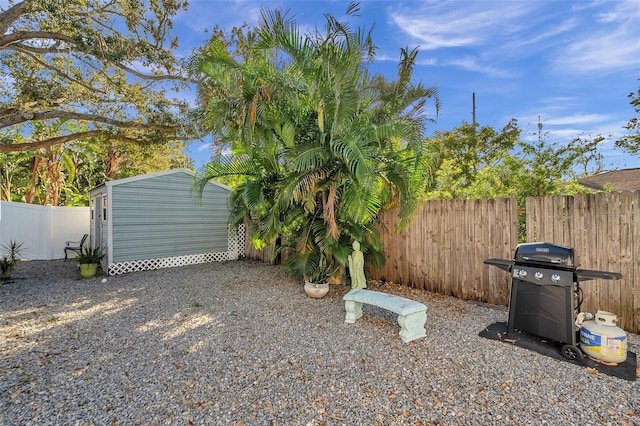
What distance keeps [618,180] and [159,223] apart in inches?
719

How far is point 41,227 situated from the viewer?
403 inches

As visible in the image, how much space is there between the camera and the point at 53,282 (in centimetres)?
686

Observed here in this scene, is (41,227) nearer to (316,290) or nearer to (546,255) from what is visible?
(316,290)

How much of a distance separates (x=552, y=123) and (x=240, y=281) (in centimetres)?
854

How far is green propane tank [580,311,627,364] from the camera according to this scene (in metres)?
2.89

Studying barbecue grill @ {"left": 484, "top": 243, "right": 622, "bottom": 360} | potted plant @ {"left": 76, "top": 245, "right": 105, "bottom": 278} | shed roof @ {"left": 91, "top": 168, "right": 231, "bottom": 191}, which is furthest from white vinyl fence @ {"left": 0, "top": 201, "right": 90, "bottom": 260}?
barbecue grill @ {"left": 484, "top": 243, "right": 622, "bottom": 360}

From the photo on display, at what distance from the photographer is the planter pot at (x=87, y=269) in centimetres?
732

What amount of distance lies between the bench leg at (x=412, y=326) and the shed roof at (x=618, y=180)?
12070mm

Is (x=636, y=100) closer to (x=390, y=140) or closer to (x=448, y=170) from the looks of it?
(x=448, y=170)

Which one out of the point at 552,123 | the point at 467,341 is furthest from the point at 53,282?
the point at 552,123

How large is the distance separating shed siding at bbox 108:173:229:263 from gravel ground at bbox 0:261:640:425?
3.10 m

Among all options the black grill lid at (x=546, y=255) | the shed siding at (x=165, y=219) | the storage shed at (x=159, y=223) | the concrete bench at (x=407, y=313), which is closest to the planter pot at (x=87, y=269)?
the storage shed at (x=159, y=223)

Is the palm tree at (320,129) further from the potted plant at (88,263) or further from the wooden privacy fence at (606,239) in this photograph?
the potted plant at (88,263)

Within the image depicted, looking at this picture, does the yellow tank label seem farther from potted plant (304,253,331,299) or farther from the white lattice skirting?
the white lattice skirting
